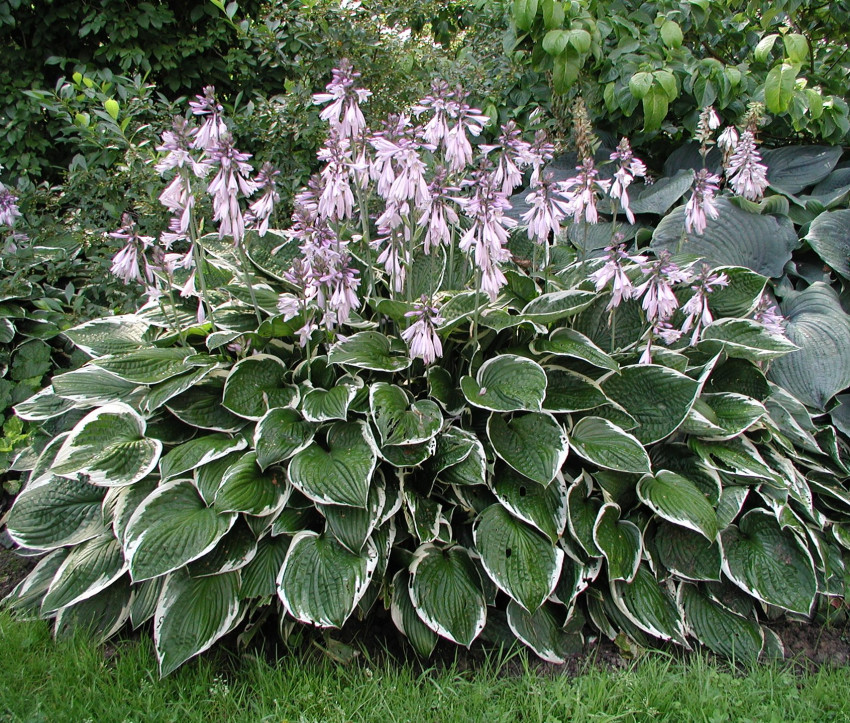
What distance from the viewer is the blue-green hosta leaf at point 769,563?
104 inches

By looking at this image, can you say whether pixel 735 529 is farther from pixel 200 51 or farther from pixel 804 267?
pixel 200 51

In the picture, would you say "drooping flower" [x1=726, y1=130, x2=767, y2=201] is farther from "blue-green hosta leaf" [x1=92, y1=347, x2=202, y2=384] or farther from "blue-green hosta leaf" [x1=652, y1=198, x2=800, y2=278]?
"blue-green hosta leaf" [x1=92, y1=347, x2=202, y2=384]

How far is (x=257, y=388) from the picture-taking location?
9.05 feet

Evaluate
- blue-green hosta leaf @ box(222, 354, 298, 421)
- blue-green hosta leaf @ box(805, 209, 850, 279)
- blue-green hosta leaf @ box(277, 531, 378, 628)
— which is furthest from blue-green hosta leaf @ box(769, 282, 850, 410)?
blue-green hosta leaf @ box(222, 354, 298, 421)

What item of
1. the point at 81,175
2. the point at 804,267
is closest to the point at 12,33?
the point at 81,175

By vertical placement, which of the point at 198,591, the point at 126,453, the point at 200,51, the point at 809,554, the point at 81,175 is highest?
the point at 200,51

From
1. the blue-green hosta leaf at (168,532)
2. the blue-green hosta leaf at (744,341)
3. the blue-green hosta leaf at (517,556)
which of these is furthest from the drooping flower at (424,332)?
the blue-green hosta leaf at (744,341)

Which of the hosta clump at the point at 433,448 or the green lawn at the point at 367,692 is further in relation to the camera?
the hosta clump at the point at 433,448

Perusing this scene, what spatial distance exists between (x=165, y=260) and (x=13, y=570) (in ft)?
5.18

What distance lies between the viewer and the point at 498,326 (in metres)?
2.77

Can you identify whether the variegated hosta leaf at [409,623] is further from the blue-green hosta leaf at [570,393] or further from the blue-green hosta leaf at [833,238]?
the blue-green hosta leaf at [833,238]

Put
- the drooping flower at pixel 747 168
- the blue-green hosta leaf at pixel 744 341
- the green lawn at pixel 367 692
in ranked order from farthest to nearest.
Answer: the drooping flower at pixel 747 168 < the blue-green hosta leaf at pixel 744 341 < the green lawn at pixel 367 692

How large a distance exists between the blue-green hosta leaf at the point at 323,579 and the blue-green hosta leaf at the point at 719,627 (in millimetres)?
1253

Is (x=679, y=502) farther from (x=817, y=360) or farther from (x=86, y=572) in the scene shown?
(x=86, y=572)
